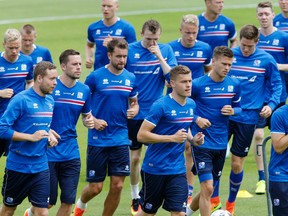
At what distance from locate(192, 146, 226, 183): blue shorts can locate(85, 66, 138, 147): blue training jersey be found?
1020mm

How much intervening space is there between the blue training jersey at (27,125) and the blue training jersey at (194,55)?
3.87 metres

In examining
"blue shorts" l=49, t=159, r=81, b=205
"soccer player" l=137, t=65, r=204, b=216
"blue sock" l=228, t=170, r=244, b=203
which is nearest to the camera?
"soccer player" l=137, t=65, r=204, b=216

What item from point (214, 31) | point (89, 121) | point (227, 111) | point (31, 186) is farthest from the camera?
point (214, 31)

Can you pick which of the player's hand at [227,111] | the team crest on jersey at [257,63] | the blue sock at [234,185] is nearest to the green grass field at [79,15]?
the team crest on jersey at [257,63]

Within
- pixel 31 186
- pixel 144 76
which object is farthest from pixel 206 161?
pixel 31 186

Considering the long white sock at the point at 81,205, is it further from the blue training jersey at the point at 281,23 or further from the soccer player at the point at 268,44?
the blue training jersey at the point at 281,23

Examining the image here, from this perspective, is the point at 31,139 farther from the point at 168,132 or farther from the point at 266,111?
the point at 266,111

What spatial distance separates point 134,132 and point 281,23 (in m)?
4.23

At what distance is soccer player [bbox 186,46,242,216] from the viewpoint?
14.9 m

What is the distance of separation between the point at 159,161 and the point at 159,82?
2747 mm

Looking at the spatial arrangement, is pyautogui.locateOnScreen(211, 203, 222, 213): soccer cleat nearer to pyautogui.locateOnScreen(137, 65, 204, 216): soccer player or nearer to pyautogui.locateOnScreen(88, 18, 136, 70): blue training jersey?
pyautogui.locateOnScreen(137, 65, 204, 216): soccer player

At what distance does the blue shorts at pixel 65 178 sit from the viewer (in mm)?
14406

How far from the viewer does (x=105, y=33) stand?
60.5 feet

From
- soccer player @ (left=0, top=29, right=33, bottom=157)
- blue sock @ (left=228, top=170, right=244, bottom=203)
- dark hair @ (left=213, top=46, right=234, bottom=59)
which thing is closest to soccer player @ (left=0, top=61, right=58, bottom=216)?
soccer player @ (left=0, top=29, right=33, bottom=157)
